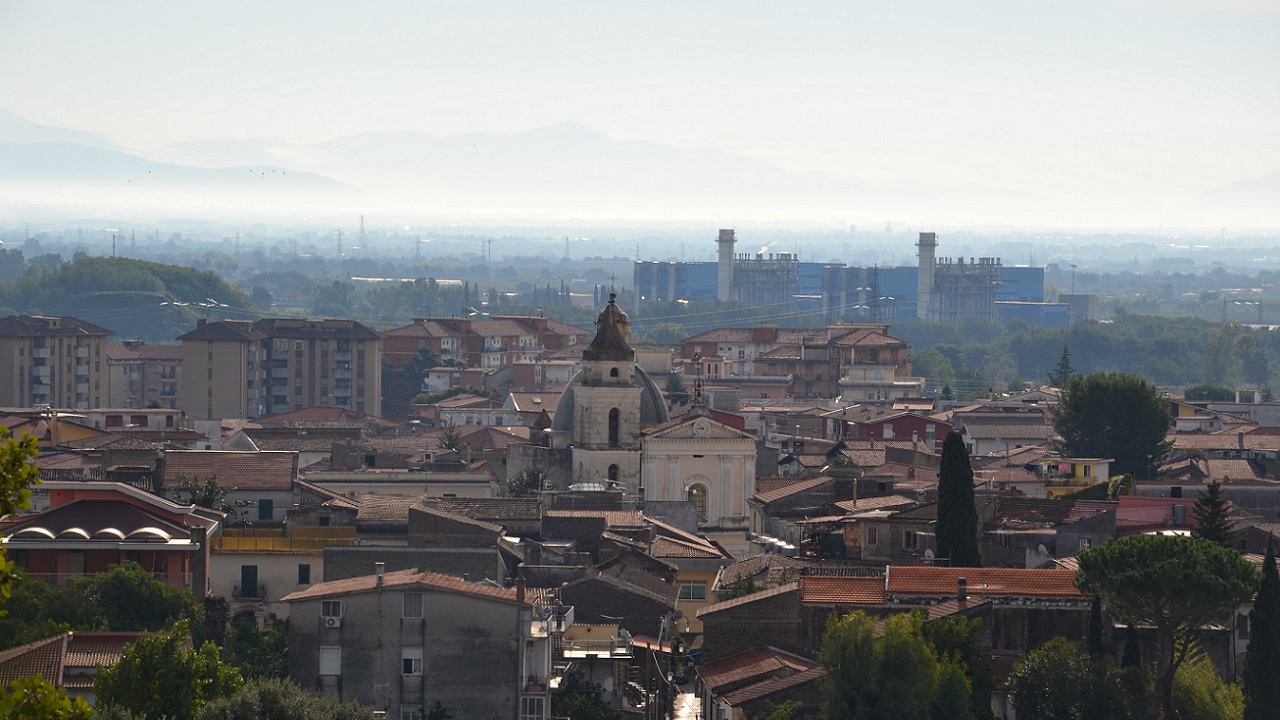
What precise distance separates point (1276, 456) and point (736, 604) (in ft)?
94.0

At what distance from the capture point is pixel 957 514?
38062 mm

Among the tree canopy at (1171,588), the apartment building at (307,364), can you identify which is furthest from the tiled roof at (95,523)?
the apartment building at (307,364)

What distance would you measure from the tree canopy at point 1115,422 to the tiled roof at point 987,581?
24880mm

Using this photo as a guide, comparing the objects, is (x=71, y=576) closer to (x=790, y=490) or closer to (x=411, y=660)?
(x=411, y=660)

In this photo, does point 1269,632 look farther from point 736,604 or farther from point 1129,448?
point 1129,448

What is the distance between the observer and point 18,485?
40.6 ft

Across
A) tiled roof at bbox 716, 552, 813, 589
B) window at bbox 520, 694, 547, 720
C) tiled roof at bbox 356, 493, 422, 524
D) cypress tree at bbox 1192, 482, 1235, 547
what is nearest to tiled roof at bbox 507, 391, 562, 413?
tiled roof at bbox 356, 493, 422, 524

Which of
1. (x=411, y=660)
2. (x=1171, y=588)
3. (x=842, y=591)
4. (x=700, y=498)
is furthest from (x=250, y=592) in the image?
(x=700, y=498)

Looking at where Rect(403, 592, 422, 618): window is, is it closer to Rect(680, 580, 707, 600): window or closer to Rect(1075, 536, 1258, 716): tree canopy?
Rect(1075, 536, 1258, 716): tree canopy

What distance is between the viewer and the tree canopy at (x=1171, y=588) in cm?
3144

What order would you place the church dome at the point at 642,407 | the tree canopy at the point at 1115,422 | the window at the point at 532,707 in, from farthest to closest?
the tree canopy at the point at 1115,422, the church dome at the point at 642,407, the window at the point at 532,707

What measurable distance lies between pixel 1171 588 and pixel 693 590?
10.8 meters

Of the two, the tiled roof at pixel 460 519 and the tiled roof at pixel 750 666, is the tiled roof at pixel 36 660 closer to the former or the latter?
the tiled roof at pixel 750 666

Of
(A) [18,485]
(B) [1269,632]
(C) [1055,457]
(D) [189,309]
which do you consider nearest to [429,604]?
(B) [1269,632]
